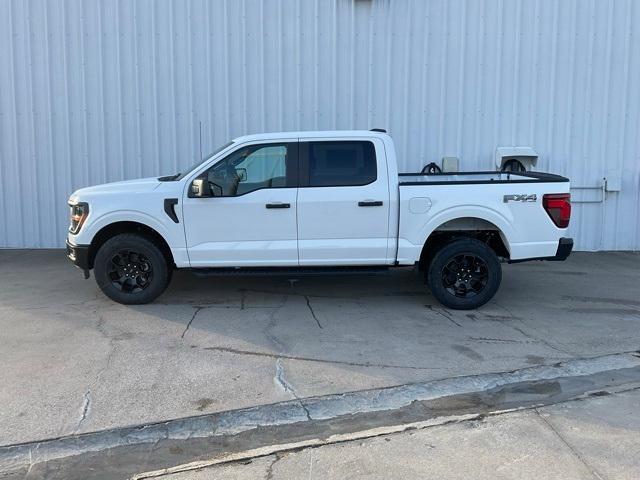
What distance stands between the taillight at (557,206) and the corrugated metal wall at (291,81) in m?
4.35

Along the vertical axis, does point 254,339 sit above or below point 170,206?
below

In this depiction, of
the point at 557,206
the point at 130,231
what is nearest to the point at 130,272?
the point at 130,231

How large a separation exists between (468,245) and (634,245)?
20.4ft

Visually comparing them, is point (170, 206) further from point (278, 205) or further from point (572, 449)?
point (572, 449)

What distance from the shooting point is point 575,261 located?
10.2 metres

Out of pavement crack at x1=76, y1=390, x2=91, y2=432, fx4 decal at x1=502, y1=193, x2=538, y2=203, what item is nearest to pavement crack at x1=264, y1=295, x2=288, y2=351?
pavement crack at x1=76, y1=390, x2=91, y2=432

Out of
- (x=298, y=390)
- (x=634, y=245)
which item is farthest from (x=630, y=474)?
(x=634, y=245)

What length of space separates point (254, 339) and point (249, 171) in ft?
6.60

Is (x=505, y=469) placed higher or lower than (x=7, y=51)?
lower

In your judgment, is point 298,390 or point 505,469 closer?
point 505,469

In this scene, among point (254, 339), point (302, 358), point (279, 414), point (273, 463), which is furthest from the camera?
point (254, 339)

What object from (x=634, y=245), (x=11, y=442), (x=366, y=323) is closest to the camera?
(x=11, y=442)

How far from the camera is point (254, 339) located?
5.88m

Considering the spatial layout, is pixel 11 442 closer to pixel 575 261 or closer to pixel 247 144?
pixel 247 144
